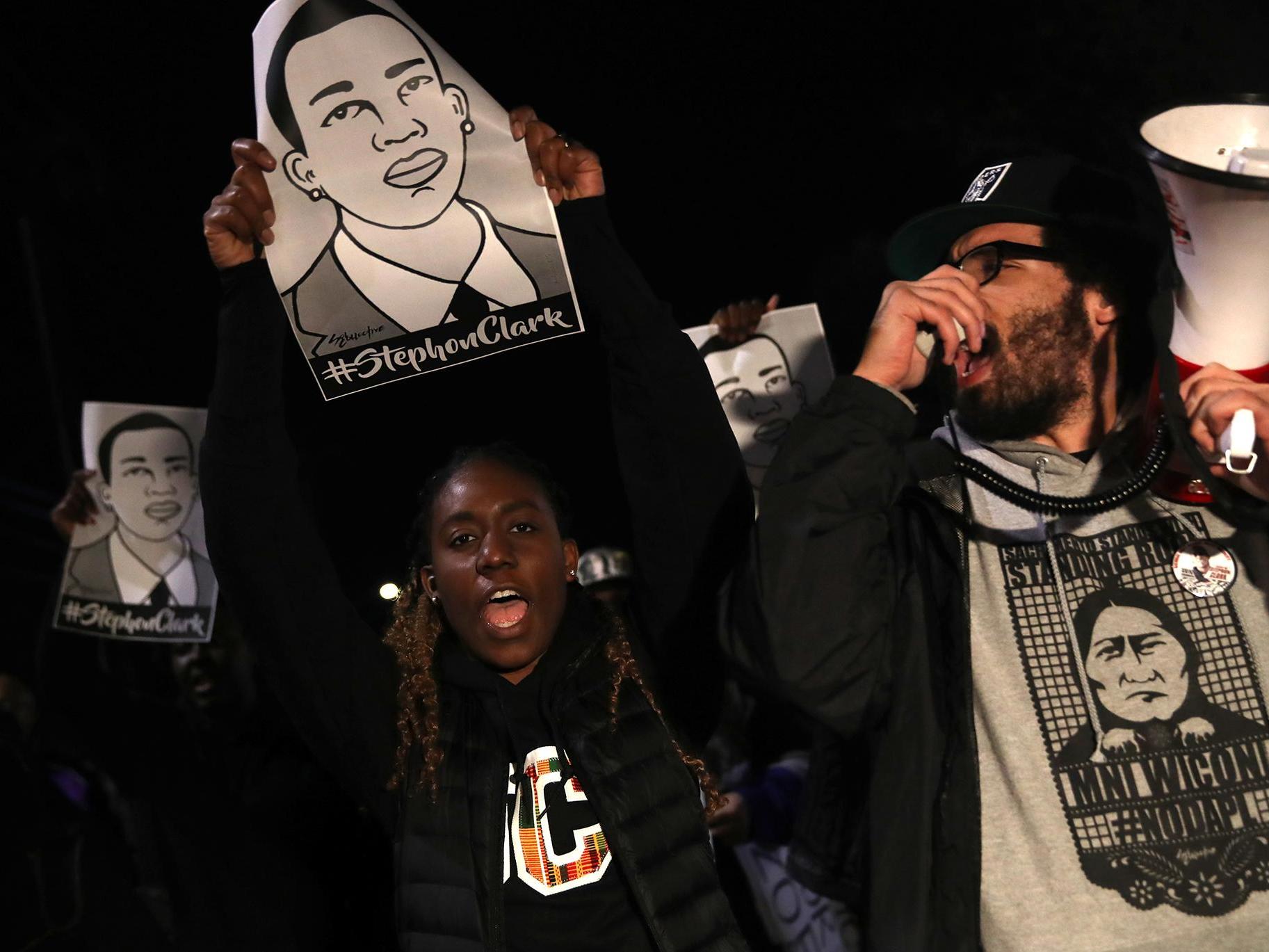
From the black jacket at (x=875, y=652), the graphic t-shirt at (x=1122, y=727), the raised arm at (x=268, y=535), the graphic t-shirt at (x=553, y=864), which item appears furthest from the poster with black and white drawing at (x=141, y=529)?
the graphic t-shirt at (x=1122, y=727)

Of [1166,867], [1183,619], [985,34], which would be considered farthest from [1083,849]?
[985,34]

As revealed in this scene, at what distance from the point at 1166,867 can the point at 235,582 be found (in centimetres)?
160

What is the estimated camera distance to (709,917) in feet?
6.73

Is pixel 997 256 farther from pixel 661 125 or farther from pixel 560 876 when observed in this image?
pixel 661 125

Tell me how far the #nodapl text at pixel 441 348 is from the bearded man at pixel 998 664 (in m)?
0.70

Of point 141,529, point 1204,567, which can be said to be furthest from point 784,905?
A: point 141,529

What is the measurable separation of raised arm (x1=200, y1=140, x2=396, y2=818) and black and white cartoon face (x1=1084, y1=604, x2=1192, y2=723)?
1244 mm

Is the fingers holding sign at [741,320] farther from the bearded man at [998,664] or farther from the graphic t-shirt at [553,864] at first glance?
the graphic t-shirt at [553,864]

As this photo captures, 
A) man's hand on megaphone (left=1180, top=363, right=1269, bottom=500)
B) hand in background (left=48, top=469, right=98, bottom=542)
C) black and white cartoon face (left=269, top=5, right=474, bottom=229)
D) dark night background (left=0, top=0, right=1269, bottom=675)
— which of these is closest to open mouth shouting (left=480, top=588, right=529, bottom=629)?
black and white cartoon face (left=269, top=5, right=474, bottom=229)

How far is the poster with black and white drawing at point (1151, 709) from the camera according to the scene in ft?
5.63

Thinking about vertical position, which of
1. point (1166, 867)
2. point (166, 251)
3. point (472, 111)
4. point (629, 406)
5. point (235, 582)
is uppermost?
point (166, 251)

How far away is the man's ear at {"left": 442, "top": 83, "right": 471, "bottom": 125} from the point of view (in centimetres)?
234

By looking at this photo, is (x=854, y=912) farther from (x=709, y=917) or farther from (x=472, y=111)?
(x=472, y=111)

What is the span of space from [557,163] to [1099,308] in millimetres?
1024
